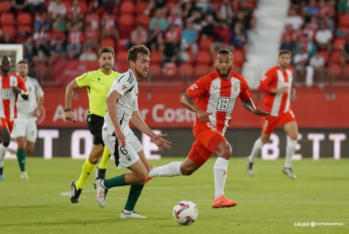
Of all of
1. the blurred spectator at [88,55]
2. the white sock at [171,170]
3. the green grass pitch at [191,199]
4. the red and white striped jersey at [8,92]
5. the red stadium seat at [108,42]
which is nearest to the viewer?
the green grass pitch at [191,199]

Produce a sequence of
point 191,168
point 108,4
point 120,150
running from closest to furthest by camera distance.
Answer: point 120,150 → point 191,168 → point 108,4

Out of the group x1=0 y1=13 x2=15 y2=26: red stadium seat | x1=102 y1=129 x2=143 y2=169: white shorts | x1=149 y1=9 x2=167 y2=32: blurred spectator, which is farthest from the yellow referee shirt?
x1=0 y1=13 x2=15 y2=26: red stadium seat

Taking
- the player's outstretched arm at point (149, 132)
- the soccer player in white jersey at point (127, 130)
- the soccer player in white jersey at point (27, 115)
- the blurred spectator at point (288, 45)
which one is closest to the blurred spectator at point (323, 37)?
the blurred spectator at point (288, 45)

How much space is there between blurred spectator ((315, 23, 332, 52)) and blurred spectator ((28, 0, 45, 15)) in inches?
325

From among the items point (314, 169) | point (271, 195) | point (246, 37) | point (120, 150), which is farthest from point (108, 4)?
point (120, 150)

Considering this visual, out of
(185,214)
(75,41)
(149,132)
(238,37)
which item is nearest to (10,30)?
(75,41)

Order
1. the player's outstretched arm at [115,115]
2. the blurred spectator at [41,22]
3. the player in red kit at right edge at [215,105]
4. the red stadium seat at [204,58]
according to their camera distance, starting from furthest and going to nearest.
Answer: the blurred spectator at [41,22], the red stadium seat at [204,58], the player in red kit at right edge at [215,105], the player's outstretched arm at [115,115]

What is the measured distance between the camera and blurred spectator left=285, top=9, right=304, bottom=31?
2454 cm

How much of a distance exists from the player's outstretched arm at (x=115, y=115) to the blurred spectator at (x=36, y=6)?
16938 millimetres

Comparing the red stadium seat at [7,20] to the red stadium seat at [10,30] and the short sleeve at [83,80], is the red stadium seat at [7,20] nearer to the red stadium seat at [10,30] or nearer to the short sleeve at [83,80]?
the red stadium seat at [10,30]

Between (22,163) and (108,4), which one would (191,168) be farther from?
(108,4)

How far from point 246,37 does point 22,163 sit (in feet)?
36.3

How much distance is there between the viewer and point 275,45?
25.2m

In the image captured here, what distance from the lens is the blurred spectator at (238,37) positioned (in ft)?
78.1
